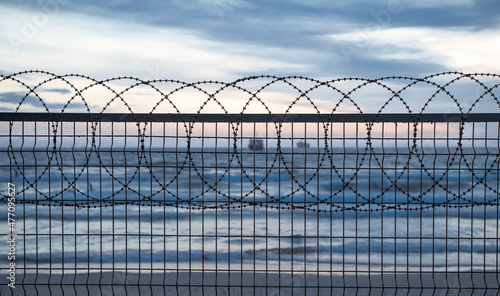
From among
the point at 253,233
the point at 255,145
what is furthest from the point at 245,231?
the point at 255,145

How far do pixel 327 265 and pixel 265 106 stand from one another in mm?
7257

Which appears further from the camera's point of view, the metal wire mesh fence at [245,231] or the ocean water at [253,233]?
the ocean water at [253,233]

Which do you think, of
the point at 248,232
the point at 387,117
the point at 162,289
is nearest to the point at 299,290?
the point at 162,289

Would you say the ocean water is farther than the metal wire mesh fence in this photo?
Yes

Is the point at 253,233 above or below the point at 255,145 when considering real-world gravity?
below

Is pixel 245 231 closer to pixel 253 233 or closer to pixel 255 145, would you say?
pixel 253 233

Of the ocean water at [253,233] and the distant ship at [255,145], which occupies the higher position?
the distant ship at [255,145]

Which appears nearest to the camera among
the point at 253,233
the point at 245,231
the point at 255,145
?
the point at 255,145

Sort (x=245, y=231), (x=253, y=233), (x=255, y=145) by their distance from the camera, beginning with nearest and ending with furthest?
(x=255, y=145), (x=253, y=233), (x=245, y=231)

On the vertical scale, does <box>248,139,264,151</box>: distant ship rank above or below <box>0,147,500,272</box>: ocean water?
above

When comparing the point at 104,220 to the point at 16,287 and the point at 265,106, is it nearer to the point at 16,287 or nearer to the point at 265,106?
the point at 16,287

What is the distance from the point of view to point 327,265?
1311 centimetres

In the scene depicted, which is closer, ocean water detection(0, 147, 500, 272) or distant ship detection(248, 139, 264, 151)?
distant ship detection(248, 139, 264, 151)

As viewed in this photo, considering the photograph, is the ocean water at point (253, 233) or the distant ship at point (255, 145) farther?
the ocean water at point (253, 233)
